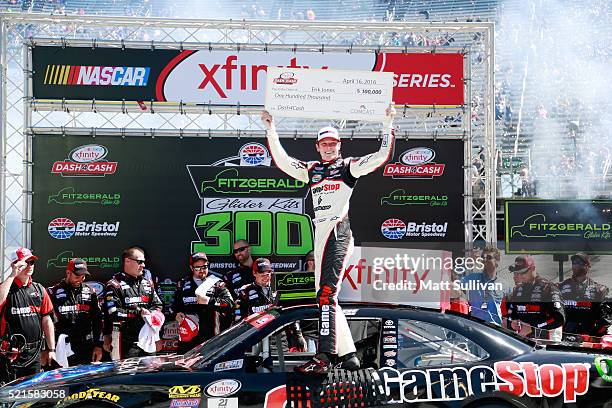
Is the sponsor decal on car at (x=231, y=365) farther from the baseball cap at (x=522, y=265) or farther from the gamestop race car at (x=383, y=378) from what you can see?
the baseball cap at (x=522, y=265)

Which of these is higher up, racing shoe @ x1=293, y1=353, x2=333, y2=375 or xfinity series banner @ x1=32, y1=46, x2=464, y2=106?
xfinity series banner @ x1=32, y1=46, x2=464, y2=106

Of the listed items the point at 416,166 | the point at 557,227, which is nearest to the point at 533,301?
the point at 557,227

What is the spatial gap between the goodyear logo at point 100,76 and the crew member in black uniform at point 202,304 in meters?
2.51

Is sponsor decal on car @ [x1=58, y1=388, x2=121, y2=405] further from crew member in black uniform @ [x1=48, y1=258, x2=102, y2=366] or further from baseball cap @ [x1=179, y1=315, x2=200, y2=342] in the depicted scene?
baseball cap @ [x1=179, y1=315, x2=200, y2=342]

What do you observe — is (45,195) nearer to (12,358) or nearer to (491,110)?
(12,358)

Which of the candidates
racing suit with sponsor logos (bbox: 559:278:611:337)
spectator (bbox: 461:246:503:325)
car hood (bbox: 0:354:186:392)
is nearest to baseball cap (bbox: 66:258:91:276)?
car hood (bbox: 0:354:186:392)

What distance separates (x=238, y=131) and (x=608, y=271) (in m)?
4.79

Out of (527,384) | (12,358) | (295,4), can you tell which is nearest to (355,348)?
(527,384)

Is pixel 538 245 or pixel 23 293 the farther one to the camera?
pixel 538 245

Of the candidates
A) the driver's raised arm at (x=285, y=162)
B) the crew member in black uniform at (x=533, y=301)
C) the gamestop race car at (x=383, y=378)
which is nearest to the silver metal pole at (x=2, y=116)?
the gamestop race car at (x=383, y=378)

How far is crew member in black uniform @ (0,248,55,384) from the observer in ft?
20.5

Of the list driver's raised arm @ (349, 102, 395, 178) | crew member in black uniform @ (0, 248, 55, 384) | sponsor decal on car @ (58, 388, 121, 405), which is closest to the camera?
sponsor decal on car @ (58, 388, 121, 405)

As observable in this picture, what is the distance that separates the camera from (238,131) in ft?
28.5

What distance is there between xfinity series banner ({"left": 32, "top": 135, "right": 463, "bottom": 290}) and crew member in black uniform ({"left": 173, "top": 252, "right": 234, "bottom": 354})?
1.01 meters
